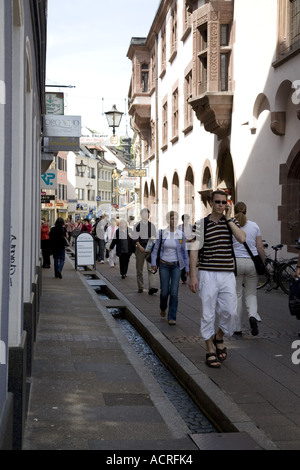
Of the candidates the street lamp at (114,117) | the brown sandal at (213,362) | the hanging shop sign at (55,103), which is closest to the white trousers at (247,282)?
the brown sandal at (213,362)

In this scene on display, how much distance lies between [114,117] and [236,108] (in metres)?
3.79

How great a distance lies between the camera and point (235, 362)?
7480 mm

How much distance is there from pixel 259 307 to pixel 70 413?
7.09 metres

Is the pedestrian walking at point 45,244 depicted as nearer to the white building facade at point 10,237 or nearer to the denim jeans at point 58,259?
the denim jeans at point 58,259

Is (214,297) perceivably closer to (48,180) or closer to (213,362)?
(213,362)

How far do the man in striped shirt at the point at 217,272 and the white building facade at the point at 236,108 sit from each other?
8055mm

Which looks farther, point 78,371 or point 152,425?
point 78,371

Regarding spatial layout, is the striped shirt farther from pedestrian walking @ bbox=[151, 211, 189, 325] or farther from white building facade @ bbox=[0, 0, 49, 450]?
pedestrian walking @ bbox=[151, 211, 189, 325]

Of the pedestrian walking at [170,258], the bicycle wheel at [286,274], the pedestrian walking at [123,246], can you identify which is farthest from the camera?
the pedestrian walking at [123,246]

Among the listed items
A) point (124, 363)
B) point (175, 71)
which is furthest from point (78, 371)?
point (175, 71)

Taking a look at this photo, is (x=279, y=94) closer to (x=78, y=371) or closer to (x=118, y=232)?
(x=118, y=232)

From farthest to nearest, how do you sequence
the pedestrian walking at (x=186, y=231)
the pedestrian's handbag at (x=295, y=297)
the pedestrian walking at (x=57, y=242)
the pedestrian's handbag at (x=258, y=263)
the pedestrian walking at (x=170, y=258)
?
the pedestrian walking at (x=57, y=242) < the pedestrian walking at (x=186, y=231) < the pedestrian walking at (x=170, y=258) < the pedestrian's handbag at (x=258, y=263) < the pedestrian's handbag at (x=295, y=297)

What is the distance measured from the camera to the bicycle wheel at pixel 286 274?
14.1m
